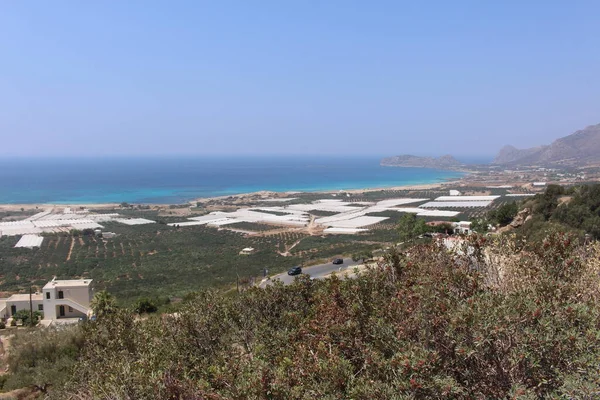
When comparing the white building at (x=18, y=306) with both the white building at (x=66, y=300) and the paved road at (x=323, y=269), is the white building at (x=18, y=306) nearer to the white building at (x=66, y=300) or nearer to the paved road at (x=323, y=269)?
the white building at (x=66, y=300)

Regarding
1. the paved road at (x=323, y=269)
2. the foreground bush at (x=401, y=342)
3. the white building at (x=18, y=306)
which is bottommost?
the white building at (x=18, y=306)

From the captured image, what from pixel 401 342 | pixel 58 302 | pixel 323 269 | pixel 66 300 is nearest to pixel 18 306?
pixel 58 302

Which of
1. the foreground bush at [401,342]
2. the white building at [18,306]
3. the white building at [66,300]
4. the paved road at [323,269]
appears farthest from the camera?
the paved road at [323,269]

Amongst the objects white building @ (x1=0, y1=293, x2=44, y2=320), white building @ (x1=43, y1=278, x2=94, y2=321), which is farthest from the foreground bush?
white building @ (x1=0, y1=293, x2=44, y2=320)

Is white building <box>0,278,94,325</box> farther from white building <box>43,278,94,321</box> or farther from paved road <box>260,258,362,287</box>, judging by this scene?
paved road <box>260,258,362,287</box>

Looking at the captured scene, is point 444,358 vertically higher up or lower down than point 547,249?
lower down

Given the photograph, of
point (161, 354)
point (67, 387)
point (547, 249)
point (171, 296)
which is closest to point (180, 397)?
point (161, 354)

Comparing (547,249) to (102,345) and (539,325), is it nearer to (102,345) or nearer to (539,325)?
(539,325)

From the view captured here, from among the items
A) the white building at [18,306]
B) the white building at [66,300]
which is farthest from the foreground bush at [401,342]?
the white building at [18,306]
